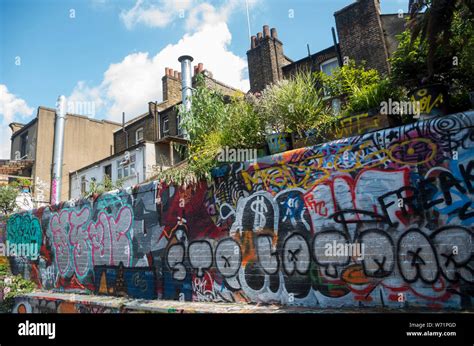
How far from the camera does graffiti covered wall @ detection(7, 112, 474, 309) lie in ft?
14.4

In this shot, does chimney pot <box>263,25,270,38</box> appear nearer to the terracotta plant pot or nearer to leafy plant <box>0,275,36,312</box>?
the terracotta plant pot

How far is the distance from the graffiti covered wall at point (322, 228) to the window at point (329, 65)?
13.4 meters

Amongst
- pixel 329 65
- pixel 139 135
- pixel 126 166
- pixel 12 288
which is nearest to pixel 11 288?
pixel 12 288

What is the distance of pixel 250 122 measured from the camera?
22.7ft

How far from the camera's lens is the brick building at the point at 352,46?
49.4 ft

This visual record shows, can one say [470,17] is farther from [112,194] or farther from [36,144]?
[36,144]

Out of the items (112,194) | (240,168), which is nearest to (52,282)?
(112,194)

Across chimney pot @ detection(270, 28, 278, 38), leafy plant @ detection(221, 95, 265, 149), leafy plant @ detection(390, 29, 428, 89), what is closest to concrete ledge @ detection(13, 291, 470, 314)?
leafy plant @ detection(221, 95, 265, 149)

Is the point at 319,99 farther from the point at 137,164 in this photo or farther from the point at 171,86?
the point at 171,86

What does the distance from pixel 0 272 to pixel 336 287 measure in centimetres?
1260

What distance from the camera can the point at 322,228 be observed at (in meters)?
5.32

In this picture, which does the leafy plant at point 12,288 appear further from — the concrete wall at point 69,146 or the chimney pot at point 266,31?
the concrete wall at point 69,146

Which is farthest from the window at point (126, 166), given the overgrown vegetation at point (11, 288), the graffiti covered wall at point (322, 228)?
the graffiti covered wall at point (322, 228)

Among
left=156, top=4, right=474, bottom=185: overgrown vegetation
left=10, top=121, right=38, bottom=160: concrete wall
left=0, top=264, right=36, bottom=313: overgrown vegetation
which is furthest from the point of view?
left=10, top=121, right=38, bottom=160: concrete wall
